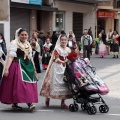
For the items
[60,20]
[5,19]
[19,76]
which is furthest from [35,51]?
[60,20]

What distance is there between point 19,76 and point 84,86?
1.39 m

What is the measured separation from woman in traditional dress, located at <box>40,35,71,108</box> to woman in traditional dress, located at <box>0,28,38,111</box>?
444mm

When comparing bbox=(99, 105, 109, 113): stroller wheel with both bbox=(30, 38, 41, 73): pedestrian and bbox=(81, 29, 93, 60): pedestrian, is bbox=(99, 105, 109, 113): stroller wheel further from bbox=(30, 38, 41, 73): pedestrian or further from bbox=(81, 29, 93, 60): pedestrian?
bbox=(81, 29, 93, 60): pedestrian

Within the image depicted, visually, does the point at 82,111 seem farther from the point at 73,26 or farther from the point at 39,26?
the point at 73,26

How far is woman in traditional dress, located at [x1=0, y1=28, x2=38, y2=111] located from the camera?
8648mm

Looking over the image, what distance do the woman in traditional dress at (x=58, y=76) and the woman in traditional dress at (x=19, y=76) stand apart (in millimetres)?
444

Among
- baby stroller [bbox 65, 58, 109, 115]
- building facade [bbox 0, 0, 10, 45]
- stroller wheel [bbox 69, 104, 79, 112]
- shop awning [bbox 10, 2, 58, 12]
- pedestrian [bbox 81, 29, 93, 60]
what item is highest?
shop awning [bbox 10, 2, 58, 12]

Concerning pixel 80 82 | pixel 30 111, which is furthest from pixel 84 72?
pixel 30 111

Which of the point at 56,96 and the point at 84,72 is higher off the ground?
the point at 84,72

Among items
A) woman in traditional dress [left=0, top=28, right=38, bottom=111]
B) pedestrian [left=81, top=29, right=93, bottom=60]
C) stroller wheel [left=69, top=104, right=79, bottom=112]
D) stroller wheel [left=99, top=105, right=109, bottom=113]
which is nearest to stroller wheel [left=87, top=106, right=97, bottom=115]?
stroller wheel [left=99, top=105, right=109, bottom=113]

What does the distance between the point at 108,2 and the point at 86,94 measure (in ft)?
99.3

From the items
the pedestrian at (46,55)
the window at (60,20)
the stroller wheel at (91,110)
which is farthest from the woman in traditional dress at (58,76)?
the window at (60,20)

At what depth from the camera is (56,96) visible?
9.07 metres

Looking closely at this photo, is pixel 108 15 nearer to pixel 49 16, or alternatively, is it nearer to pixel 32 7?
pixel 49 16
